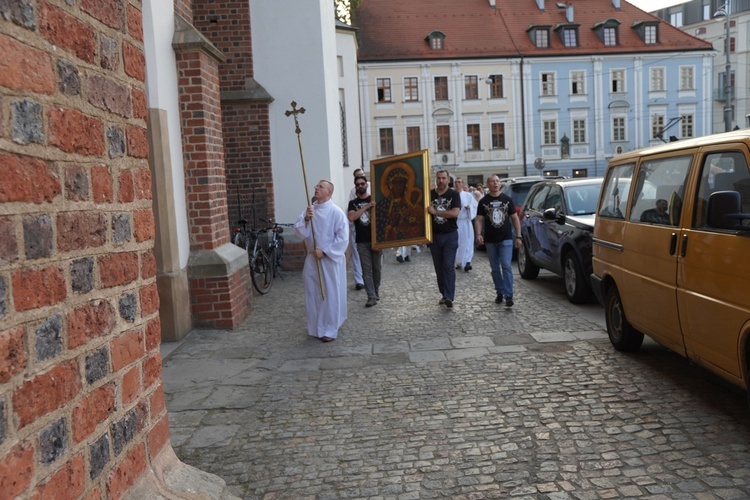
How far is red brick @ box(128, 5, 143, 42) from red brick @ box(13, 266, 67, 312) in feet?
3.38

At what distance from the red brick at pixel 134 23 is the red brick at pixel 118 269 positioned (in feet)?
2.65

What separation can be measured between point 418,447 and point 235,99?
9586mm

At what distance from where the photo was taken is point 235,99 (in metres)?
12.7

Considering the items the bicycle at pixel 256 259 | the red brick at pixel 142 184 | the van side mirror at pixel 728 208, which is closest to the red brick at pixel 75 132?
the red brick at pixel 142 184

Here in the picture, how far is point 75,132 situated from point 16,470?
94 centimetres

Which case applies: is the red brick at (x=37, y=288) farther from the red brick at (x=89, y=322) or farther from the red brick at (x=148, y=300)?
the red brick at (x=148, y=300)

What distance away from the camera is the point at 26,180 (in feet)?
5.67

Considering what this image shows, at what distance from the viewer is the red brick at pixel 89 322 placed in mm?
1955

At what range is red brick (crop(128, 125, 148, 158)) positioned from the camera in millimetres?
2387

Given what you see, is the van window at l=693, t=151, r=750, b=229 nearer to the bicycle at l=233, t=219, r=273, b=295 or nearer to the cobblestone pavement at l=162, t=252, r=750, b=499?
the cobblestone pavement at l=162, t=252, r=750, b=499

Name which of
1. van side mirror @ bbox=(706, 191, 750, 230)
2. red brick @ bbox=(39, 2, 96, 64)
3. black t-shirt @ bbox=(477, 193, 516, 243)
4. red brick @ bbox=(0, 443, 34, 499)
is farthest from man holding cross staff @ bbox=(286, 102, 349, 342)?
red brick @ bbox=(0, 443, 34, 499)

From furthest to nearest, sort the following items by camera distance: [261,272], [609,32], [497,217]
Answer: [609,32]
[261,272]
[497,217]

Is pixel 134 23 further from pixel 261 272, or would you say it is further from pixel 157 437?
pixel 261 272

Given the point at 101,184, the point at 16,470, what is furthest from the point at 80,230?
the point at 16,470
